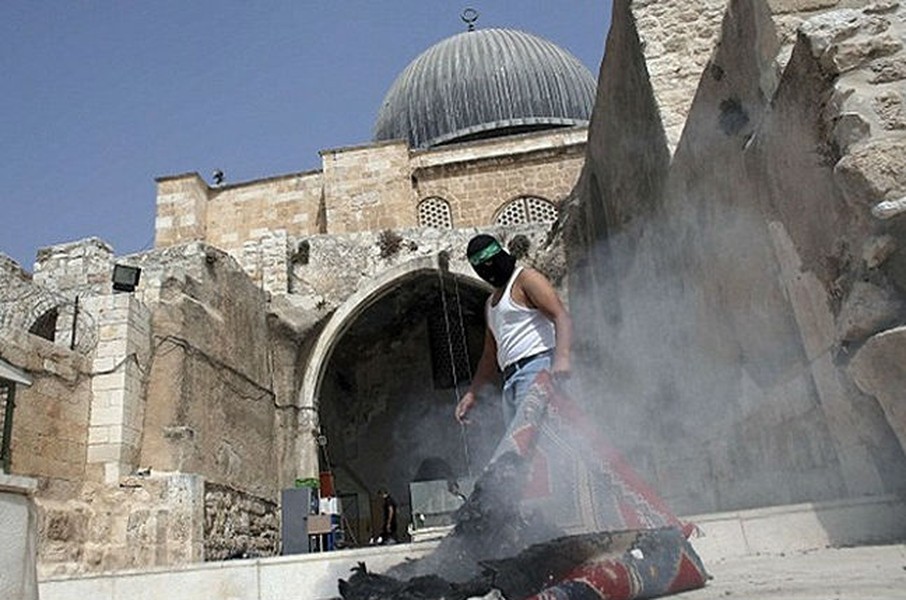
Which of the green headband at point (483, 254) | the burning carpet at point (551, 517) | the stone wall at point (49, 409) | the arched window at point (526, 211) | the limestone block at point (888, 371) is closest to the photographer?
the burning carpet at point (551, 517)

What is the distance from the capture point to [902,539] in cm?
251

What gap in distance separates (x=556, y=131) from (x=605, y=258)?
9.09 meters

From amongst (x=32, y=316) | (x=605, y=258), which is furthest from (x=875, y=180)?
(x=32, y=316)

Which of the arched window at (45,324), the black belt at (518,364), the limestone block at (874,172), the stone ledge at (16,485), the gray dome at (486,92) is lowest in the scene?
the stone ledge at (16,485)

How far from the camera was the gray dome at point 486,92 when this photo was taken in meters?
19.0

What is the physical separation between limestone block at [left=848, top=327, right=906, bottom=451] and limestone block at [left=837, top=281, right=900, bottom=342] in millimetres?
73

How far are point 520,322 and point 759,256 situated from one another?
1.70 meters

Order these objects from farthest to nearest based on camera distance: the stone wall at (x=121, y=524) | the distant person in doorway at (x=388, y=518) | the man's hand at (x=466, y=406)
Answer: the distant person in doorway at (x=388, y=518)
the stone wall at (x=121, y=524)
the man's hand at (x=466, y=406)

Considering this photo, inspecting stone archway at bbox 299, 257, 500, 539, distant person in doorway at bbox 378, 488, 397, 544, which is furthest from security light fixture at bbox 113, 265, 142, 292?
distant person in doorway at bbox 378, 488, 397, 544

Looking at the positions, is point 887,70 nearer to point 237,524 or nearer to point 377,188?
point 237,524

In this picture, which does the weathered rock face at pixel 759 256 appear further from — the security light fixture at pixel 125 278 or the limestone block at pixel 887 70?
the security light fixture at pixel 125 278

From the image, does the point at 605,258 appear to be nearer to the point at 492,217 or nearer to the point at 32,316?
the point at 32,316

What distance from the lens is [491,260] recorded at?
297 centimetres

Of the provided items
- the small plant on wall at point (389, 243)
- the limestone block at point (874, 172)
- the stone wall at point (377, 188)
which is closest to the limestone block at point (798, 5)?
the limestone block at point (874, 172)
